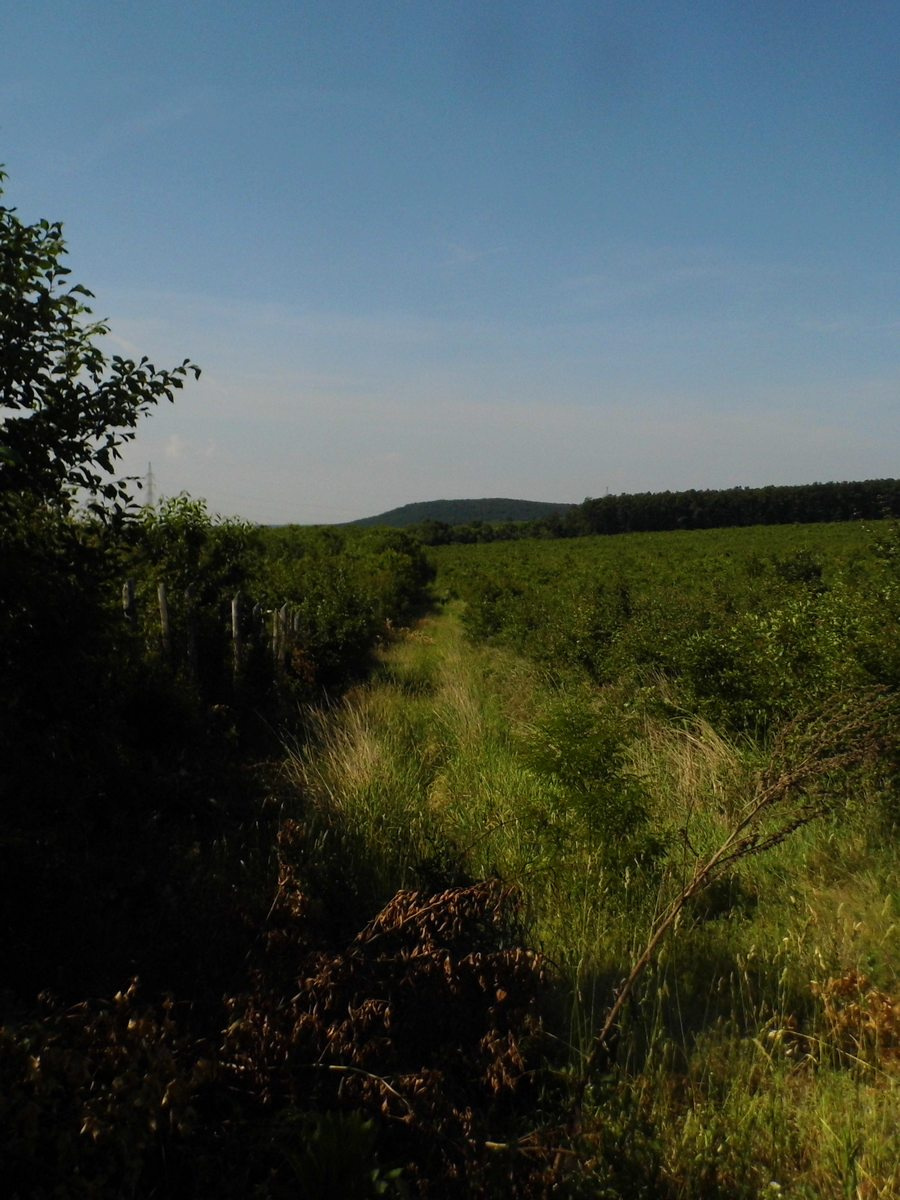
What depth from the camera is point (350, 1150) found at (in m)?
2.07

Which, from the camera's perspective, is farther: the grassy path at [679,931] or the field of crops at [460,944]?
the grassy path at [679,931]

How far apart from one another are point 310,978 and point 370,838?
7.19 ft

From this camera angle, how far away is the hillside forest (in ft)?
7.39

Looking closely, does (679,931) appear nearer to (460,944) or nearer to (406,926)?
(460,944)

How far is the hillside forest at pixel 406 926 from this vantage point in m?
2.25

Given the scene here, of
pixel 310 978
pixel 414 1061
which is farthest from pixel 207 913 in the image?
pixel 414 1061

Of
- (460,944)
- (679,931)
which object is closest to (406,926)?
(460,944)

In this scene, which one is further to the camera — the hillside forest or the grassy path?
the grassy path

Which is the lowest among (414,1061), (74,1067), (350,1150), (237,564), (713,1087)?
(713,1087)

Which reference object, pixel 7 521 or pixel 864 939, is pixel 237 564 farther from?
pixel 864 939

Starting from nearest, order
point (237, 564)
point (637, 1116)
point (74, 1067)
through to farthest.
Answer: point (74, 1067) < point (637, 1116) < point (237, 564)

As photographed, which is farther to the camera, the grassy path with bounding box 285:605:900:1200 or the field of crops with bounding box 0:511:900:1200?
the grassy path with bounding box 285:605:900:1200

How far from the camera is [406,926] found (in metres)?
3.15

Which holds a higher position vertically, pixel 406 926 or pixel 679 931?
pixel 406 926
